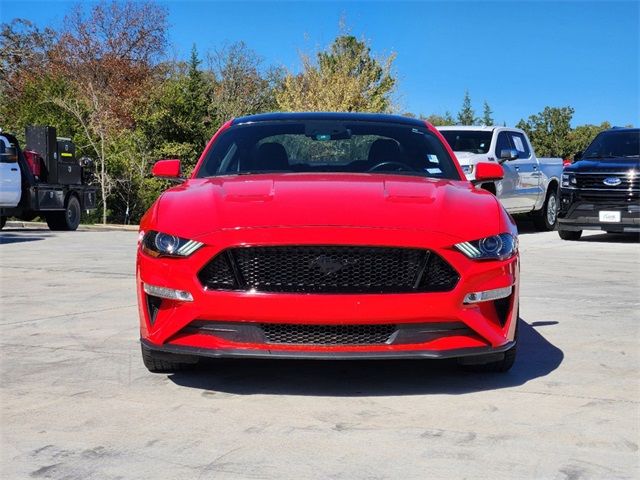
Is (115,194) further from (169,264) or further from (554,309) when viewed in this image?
(169,264)

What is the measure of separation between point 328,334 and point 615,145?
12.9 metres

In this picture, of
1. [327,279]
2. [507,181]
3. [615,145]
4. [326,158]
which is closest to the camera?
[327,279]

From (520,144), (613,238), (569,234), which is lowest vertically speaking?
(613,238)

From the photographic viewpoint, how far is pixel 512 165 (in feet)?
55.4

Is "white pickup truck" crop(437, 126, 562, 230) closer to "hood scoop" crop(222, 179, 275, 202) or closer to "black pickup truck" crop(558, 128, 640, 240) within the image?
"black pickup truck" crop(558, 128, 640, 240)

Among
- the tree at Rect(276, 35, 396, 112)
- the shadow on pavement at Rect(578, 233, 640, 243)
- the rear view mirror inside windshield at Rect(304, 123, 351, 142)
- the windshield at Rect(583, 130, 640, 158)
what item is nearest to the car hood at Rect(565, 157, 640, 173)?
the windshield at Rect(583, 130, 640, 158)

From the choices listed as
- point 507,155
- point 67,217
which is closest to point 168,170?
point 507,155

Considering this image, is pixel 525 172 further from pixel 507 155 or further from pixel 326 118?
pixel 326 118

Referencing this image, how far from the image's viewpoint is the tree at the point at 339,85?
116 feet

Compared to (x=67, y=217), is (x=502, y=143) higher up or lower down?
higher up

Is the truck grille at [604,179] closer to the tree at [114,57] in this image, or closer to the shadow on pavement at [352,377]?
the shadow on pavement at [352,377]

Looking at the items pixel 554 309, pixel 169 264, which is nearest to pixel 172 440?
pixel 169 264

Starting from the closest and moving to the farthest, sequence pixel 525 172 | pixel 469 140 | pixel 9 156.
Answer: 1. pixel 469 140
2. pixel 525 172
3. pixel 9 156

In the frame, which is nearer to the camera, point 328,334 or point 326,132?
point 328,334
